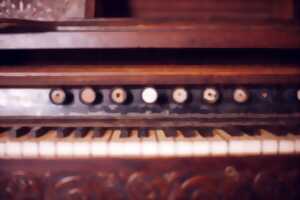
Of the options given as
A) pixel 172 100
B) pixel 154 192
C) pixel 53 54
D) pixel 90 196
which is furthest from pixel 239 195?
pixel 53 54

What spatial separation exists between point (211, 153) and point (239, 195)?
0.63ft

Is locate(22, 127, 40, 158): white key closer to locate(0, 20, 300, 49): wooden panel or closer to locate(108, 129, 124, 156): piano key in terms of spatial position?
locate(108, 129, 124, 156): piano key

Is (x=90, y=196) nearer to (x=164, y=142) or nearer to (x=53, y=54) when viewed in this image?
(x=164, y=142)

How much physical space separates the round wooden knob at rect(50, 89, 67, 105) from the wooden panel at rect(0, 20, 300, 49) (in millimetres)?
161

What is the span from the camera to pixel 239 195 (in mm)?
1078

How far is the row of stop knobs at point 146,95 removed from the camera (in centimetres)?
112

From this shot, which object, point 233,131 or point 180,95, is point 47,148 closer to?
point 180,95

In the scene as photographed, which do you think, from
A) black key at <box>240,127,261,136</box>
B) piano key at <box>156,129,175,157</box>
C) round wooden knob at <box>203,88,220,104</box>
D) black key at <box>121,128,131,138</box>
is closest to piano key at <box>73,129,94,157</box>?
black key at <box>121,128,131,138</box>

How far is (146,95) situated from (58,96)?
1.06ft

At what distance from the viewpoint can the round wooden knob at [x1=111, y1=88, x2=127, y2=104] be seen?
1117 millimetres

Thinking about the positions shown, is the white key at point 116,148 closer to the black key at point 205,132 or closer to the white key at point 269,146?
the black key at point 205,132

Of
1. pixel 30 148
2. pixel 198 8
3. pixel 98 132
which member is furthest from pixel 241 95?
pixel 198 8

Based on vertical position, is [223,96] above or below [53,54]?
below

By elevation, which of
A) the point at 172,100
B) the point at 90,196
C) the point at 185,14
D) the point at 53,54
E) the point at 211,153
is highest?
the point at 185,14
